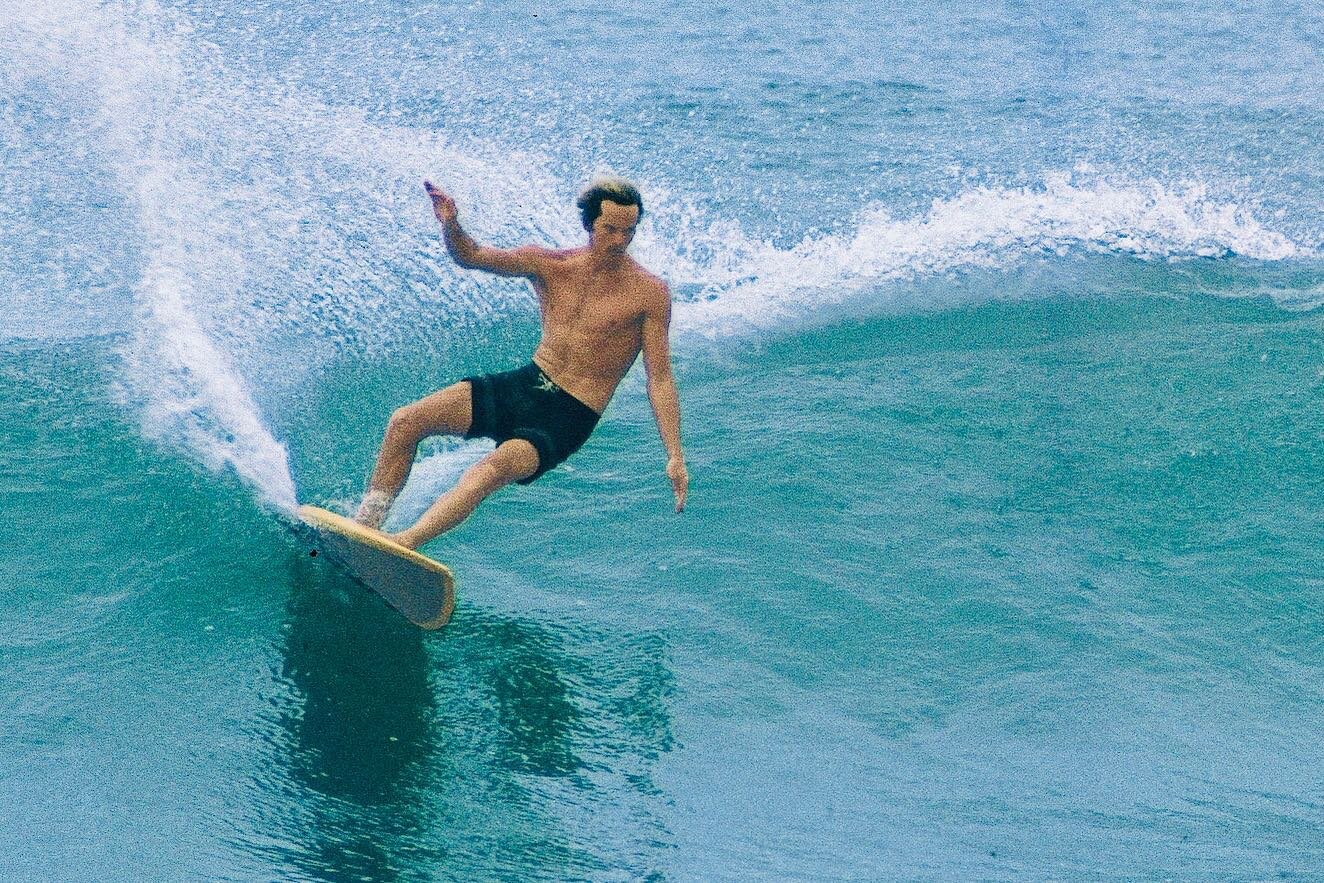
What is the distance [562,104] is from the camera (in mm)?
12492

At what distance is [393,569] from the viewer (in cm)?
552

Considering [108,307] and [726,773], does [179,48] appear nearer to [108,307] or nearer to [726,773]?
[108,307]

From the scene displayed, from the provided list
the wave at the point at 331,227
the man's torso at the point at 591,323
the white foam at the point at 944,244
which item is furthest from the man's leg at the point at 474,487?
the white foam at the point at 944,244

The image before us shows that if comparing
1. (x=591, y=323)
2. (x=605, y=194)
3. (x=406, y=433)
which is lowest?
(x=406, y=433)

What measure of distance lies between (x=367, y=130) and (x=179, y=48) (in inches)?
49.2

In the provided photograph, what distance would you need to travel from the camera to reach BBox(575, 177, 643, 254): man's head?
5.55 meters

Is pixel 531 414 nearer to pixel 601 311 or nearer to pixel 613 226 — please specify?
pixel 601 311

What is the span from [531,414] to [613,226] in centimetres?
71

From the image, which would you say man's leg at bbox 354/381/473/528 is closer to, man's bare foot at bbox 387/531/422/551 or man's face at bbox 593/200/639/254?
man's bare foot at bbox 387/531/422/551

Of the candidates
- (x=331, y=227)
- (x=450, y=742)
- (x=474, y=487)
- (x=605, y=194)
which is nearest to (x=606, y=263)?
(x=605, y=194)

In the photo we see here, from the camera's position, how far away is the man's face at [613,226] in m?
5.58

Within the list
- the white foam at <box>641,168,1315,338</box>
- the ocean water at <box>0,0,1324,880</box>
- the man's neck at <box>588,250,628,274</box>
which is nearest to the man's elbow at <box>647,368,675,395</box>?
the man's neck at <box>588,250,628,274</box>

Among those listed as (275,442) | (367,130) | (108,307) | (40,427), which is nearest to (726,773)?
(275,442)

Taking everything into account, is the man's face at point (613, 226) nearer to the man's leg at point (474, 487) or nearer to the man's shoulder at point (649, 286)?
the man's shoulder at point (649, 286)
